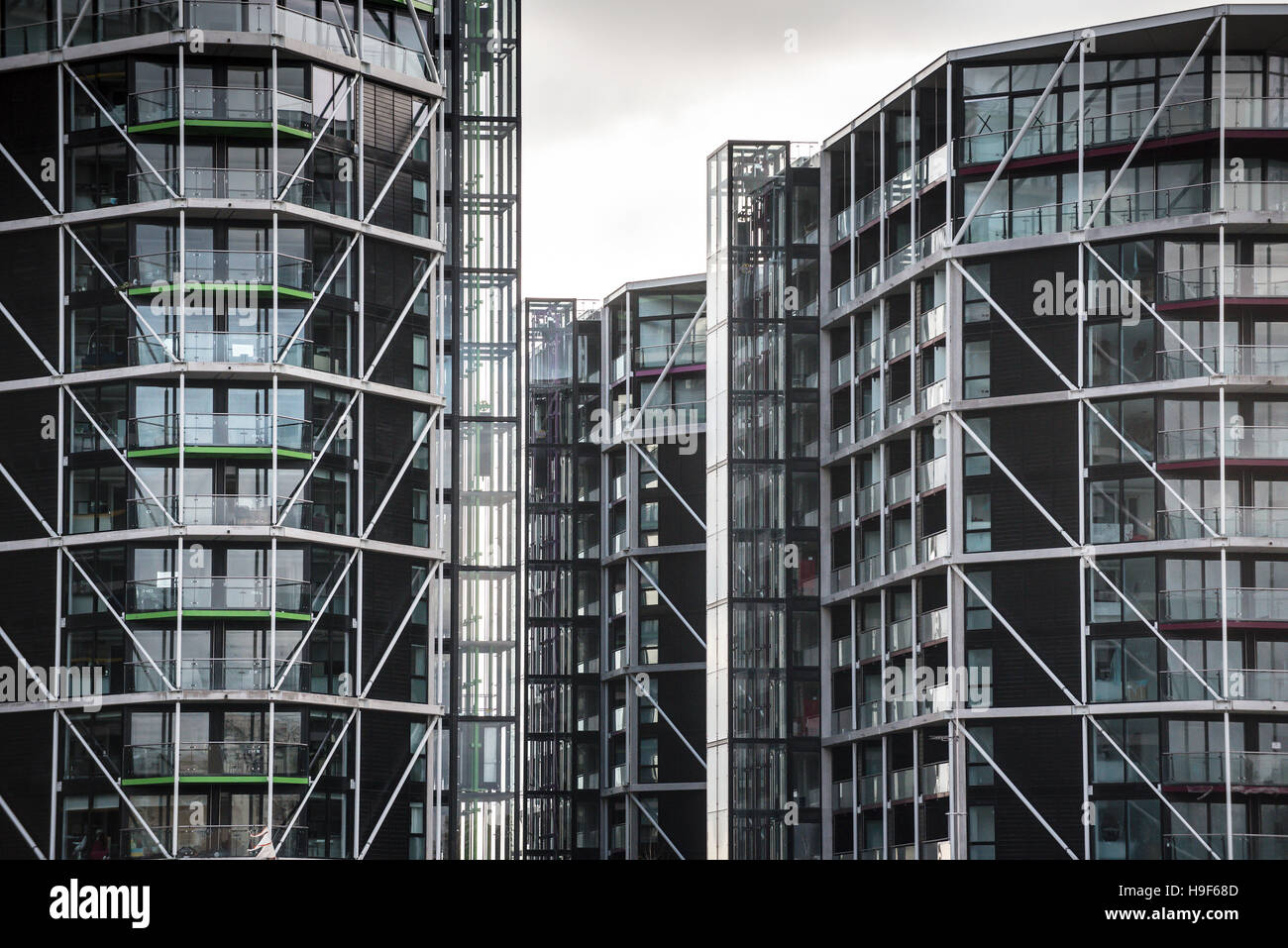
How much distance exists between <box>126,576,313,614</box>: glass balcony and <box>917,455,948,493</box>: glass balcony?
18.1 meters

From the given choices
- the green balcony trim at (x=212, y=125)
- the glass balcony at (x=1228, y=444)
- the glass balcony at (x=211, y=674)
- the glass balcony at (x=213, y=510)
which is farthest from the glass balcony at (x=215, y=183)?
the glass balcony at (x=1228, y=444)

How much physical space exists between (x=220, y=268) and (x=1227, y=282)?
2621 centimetres

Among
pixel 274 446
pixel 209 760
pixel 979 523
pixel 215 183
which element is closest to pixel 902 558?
pixel 979 523

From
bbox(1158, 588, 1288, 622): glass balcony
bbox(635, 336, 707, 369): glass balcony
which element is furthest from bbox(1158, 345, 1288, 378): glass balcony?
bbox(635, 336, 707, 369): glass balcony

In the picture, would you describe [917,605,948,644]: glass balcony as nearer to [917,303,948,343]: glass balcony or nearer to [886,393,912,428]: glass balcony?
[886,393,912,428]: glass balcony

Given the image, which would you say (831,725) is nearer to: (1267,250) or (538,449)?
(1267,250)

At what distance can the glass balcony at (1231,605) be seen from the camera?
167ft

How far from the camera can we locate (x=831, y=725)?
6066 centimetres

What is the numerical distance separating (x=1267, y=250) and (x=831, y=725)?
18.6 metres

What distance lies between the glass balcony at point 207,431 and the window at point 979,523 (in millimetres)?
18410

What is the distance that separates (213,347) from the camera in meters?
51.0

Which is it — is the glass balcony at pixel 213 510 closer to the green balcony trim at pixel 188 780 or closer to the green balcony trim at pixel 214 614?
the green balcony trim at pixel 214 614

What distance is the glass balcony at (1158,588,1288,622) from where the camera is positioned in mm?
50875
